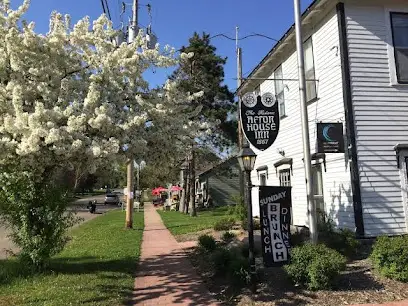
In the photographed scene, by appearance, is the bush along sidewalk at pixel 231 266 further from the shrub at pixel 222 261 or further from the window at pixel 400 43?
the window at pixel 400 43

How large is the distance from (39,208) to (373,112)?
7.90 metres

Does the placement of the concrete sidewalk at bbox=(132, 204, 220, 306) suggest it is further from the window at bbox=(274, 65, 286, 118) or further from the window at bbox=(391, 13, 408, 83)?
the window at bbox=(391, 13, 408, 83)

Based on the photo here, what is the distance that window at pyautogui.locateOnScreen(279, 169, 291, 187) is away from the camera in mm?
14070

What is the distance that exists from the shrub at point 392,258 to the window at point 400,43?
15.4 ft

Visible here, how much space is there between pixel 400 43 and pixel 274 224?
6.15m

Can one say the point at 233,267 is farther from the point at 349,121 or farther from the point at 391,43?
the point at 391,43

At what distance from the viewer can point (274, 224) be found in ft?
25.2

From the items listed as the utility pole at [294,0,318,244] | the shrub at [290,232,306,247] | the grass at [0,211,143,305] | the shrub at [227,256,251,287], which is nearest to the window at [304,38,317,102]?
the utility pole at [294,0,318,244]

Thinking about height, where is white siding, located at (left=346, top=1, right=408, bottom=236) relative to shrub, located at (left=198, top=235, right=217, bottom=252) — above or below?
above

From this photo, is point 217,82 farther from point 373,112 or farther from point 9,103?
point 9,103

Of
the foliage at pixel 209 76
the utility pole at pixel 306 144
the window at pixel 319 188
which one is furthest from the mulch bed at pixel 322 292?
the foliage at pixel 209 76

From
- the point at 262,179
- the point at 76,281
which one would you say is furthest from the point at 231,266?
the point at 262,179

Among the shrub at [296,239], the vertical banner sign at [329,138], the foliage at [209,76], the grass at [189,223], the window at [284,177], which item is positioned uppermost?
the foliage at [209,76]

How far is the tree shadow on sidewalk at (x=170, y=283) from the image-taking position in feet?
23.8
